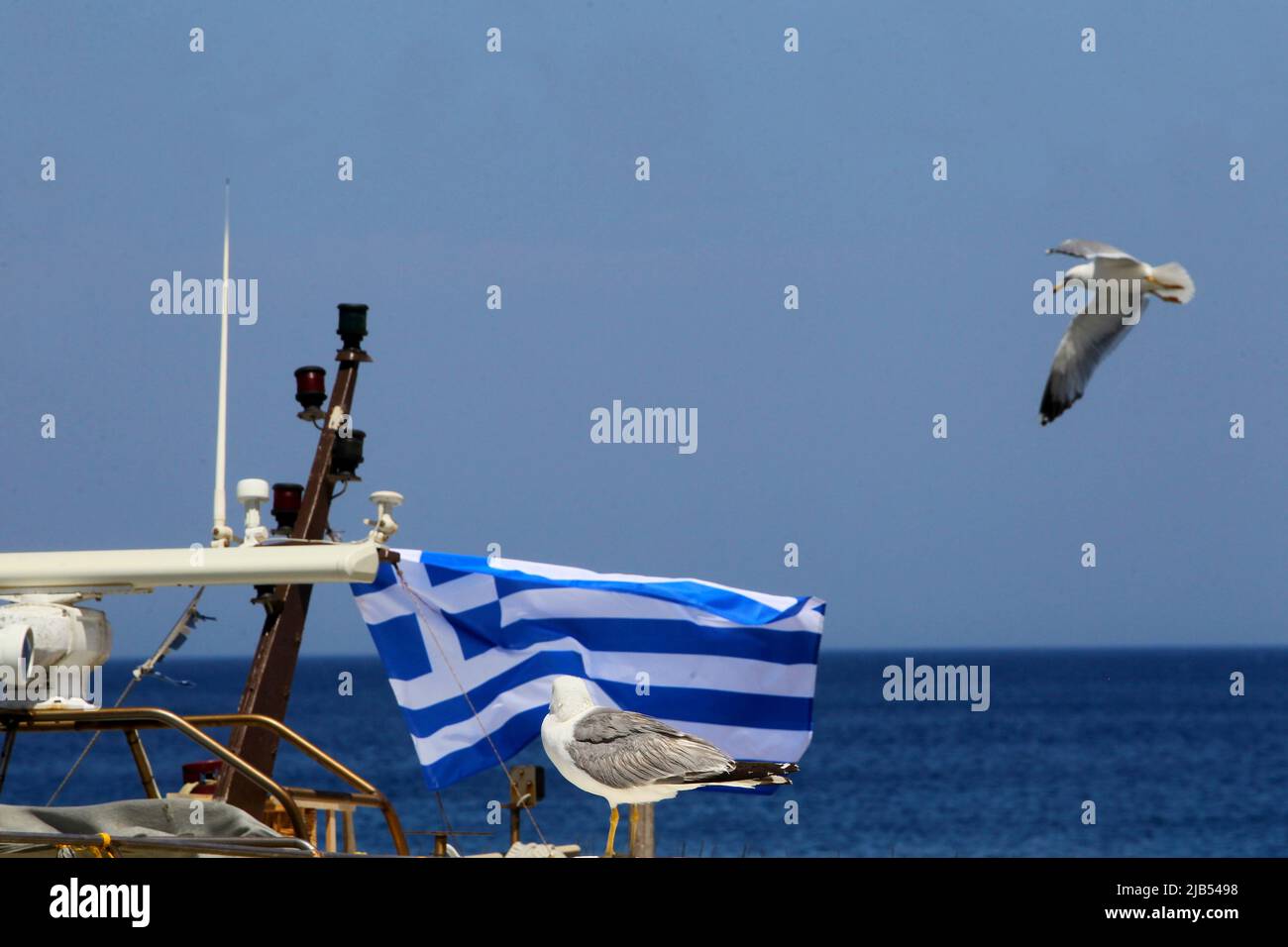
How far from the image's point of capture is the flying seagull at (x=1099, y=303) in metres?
13.4

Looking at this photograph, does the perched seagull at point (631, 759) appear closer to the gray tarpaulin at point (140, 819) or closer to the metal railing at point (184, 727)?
the metal railing at point (184, 727)

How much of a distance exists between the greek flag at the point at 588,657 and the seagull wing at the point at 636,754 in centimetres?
491

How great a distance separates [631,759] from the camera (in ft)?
37.2

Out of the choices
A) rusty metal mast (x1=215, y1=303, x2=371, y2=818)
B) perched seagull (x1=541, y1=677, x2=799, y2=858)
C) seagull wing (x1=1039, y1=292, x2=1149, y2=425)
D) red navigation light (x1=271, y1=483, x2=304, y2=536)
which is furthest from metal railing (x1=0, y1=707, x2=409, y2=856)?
seagull wing (x1=1039, y1=292, x2=1149, y2=425)

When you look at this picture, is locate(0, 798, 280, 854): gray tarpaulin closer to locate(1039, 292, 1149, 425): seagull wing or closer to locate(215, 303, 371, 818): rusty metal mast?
locate(215, 303, 371, 818): rusty metal mast

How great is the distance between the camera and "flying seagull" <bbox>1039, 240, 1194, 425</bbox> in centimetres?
1342

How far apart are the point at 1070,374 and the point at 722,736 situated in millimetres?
4276

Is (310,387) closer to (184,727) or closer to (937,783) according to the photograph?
(184,727)

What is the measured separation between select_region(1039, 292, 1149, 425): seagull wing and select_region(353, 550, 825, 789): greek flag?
275cm

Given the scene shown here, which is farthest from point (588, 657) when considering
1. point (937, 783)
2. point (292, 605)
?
point (937, 783)

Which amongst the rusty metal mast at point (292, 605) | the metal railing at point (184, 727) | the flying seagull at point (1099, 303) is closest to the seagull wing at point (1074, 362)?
the flying seagull at point (1099, 303)

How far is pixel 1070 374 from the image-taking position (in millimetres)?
15328

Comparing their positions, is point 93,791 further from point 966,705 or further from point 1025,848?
point 966,705
